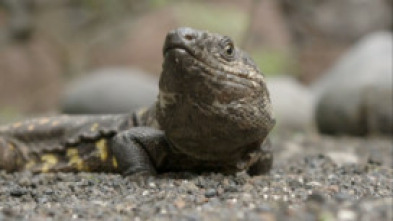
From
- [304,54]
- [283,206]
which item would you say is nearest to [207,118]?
[283,206]

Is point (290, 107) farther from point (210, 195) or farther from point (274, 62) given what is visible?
point (210, 195)

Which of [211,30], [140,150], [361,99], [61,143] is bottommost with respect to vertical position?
[61,143]

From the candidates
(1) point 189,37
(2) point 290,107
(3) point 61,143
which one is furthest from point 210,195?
(2) point 290,107

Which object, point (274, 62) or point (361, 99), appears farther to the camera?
point (274, 62)

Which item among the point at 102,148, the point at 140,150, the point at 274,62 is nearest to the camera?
the point at 140,150

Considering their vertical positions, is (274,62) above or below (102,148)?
above

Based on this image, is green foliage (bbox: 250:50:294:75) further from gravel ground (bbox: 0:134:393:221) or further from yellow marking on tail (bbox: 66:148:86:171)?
yellow marking on tail (bbox: 66:148:86:171)
